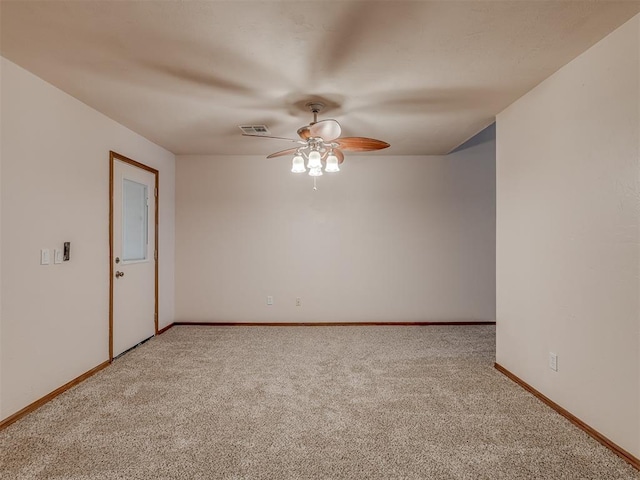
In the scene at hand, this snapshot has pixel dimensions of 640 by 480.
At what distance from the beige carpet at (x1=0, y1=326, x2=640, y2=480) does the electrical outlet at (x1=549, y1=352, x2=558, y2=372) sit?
30 cm

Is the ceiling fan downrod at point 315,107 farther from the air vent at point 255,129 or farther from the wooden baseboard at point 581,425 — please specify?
the wooden baseboard at point 581,425

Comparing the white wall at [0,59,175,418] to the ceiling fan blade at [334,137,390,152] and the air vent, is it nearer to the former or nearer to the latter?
the air vent

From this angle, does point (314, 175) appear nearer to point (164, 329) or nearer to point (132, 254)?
point (132, 254)

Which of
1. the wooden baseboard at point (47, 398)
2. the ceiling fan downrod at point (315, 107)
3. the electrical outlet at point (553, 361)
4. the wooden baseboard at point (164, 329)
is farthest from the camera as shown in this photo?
the wooden baseboard at point (164, 329)

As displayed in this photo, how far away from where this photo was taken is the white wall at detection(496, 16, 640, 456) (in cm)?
192

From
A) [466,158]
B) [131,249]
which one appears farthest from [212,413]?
[466,158]

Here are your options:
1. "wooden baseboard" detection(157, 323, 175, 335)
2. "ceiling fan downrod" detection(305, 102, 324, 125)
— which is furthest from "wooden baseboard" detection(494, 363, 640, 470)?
"wooden baseboard" detection(157, 323, 175, 335)

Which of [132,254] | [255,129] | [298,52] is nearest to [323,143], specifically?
[298,52]

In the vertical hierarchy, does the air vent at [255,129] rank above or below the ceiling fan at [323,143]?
above

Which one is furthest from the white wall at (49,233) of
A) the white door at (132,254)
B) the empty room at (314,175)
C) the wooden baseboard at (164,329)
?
the wooden baseboard at (164,329)

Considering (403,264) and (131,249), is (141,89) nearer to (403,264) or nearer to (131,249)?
(131,249)

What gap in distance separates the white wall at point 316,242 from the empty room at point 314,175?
58cm

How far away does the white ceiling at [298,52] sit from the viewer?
179cm

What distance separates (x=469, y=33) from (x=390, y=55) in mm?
469
